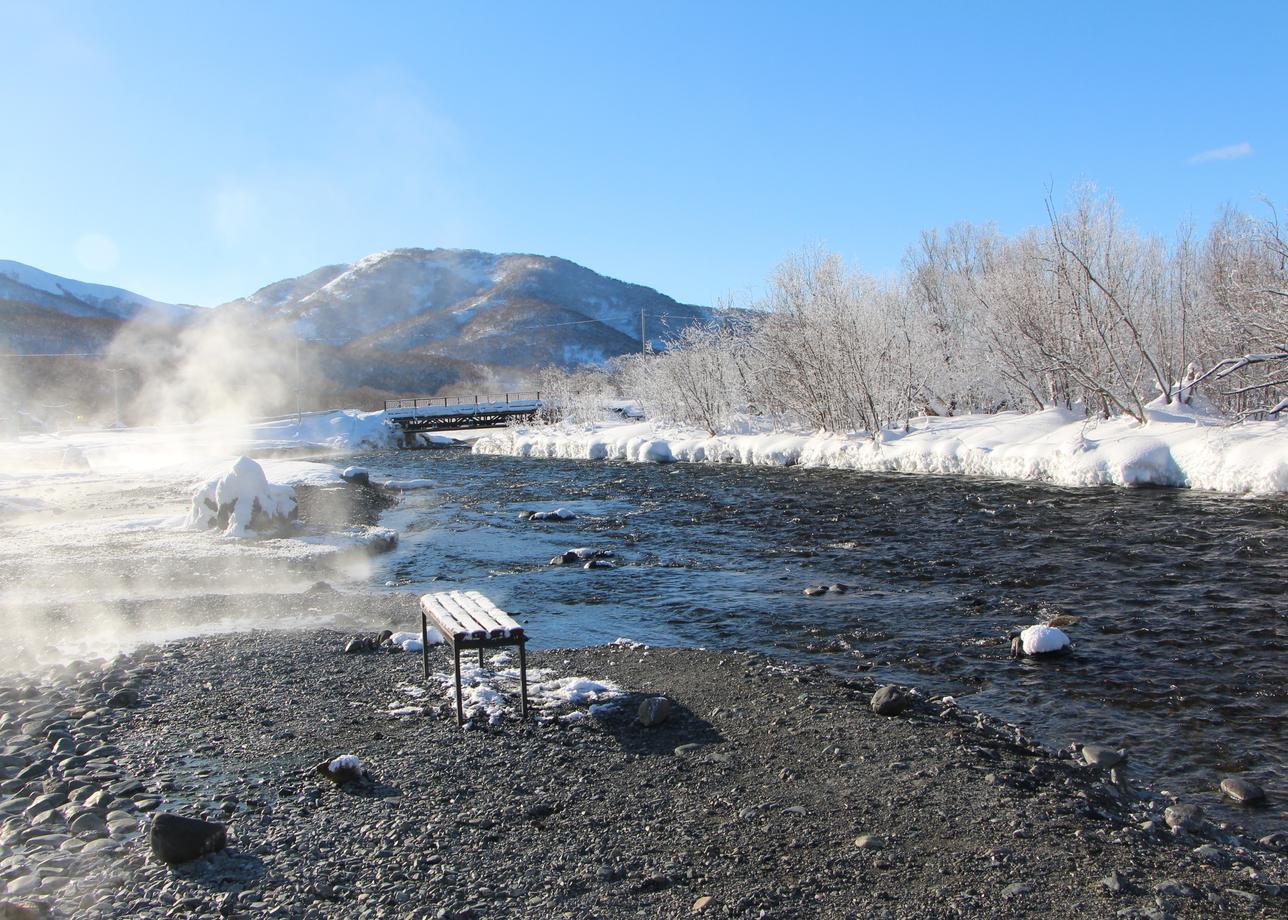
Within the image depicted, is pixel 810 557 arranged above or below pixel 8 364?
below

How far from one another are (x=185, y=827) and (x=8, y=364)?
342 feet

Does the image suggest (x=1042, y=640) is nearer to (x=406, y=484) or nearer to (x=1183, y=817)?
(x=1183, y=817)

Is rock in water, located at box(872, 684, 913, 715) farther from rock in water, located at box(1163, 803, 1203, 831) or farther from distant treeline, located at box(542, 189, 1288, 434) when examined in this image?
distant treeline, located at box(542, 189, 1288, 434)

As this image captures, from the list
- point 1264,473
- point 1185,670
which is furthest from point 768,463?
point 1185,670

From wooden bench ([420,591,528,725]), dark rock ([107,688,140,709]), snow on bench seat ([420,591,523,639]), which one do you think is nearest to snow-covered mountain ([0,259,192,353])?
dark rock ([107,688,140,709])

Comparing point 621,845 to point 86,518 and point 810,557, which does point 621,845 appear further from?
point 86,518

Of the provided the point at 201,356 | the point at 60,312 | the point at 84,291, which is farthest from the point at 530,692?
the point at 84,291

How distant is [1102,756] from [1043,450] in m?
22.9

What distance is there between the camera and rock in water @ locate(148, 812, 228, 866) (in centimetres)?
487

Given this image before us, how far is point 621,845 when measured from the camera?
4984 mm

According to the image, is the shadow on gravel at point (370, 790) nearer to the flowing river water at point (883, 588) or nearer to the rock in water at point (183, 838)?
the rock in water at point (183, 838)

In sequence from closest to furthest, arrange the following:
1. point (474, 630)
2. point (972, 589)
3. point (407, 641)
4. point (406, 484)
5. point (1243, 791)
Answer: point (1243, 791) < point (474, 630) < point (407, 641) < point (972, 589) < point (406, 484)

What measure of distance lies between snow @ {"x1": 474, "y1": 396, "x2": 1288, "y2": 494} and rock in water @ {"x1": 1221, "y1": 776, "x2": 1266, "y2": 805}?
18.4m

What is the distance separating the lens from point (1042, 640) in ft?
29.3
